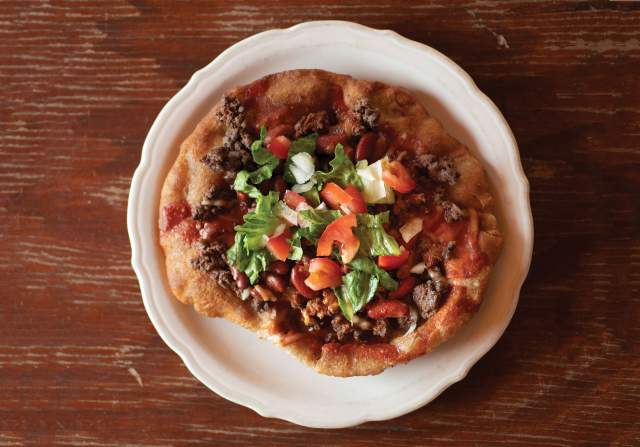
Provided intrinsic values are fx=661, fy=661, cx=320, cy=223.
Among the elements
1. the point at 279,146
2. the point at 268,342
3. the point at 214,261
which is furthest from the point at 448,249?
the point at 214,261

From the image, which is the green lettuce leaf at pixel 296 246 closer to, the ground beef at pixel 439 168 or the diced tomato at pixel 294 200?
the diced tomato at pixel 294 200

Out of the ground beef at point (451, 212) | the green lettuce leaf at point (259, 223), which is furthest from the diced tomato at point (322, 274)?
the ground beef at point (451, 212)

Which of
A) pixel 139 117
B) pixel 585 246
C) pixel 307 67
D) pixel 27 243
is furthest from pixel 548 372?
pixel 27 243

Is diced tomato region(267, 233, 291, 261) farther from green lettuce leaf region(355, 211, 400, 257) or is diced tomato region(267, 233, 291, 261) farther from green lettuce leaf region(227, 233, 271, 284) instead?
green lettuce leaf region(355, 211, 400, 257)

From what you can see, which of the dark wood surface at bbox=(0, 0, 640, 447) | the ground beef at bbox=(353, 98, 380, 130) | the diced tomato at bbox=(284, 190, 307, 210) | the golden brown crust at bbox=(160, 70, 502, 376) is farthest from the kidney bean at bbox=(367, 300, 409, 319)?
the ground beef at bbox=(353, 98, 380, 130)

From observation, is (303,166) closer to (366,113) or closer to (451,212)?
(366,113)

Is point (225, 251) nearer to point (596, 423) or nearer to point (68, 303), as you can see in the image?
point (68, 303)
